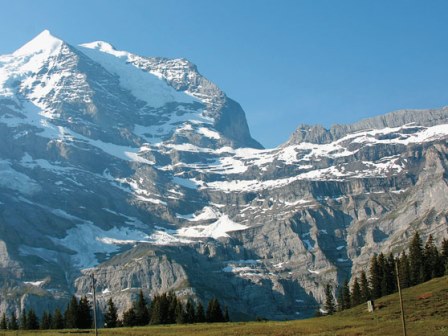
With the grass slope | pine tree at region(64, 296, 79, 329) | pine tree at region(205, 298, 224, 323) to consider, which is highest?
pine tree at region(64, 296, 79, 329)

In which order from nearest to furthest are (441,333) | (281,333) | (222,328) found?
(441,333) → (281,333) → (222,328)

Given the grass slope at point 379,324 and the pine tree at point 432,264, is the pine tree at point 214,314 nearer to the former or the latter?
the pine tree at point 432,264

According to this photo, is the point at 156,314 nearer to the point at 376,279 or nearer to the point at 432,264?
the point at 376,279

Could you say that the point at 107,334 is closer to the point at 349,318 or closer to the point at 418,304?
the point at 349,318

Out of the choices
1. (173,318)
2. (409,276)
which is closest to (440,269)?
(409,276)

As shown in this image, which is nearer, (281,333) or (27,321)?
(281,333)

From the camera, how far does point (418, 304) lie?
98.9m

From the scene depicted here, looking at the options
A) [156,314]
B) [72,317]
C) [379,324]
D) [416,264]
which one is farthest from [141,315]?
[379,324]

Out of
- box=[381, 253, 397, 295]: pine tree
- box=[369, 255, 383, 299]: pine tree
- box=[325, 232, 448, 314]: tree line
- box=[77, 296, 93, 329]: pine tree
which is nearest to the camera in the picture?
box=[77, 296, 93, 329]: pine tree

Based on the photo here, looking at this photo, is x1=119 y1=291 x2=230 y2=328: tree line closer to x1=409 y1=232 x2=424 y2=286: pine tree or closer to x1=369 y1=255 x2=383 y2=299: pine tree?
x1=369 y1=255 x2=383 y2=299: pine tree

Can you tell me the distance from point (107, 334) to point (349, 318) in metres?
36.0

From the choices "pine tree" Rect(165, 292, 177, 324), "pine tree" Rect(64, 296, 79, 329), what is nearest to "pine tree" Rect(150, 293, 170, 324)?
"pine tree" Rect(165, 292, 177, 324)

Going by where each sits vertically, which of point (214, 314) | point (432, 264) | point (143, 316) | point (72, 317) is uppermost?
point (432, 264)

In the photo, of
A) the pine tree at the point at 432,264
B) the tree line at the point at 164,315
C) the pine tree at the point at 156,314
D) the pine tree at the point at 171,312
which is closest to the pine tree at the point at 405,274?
the pine tree at the point at 432,264
